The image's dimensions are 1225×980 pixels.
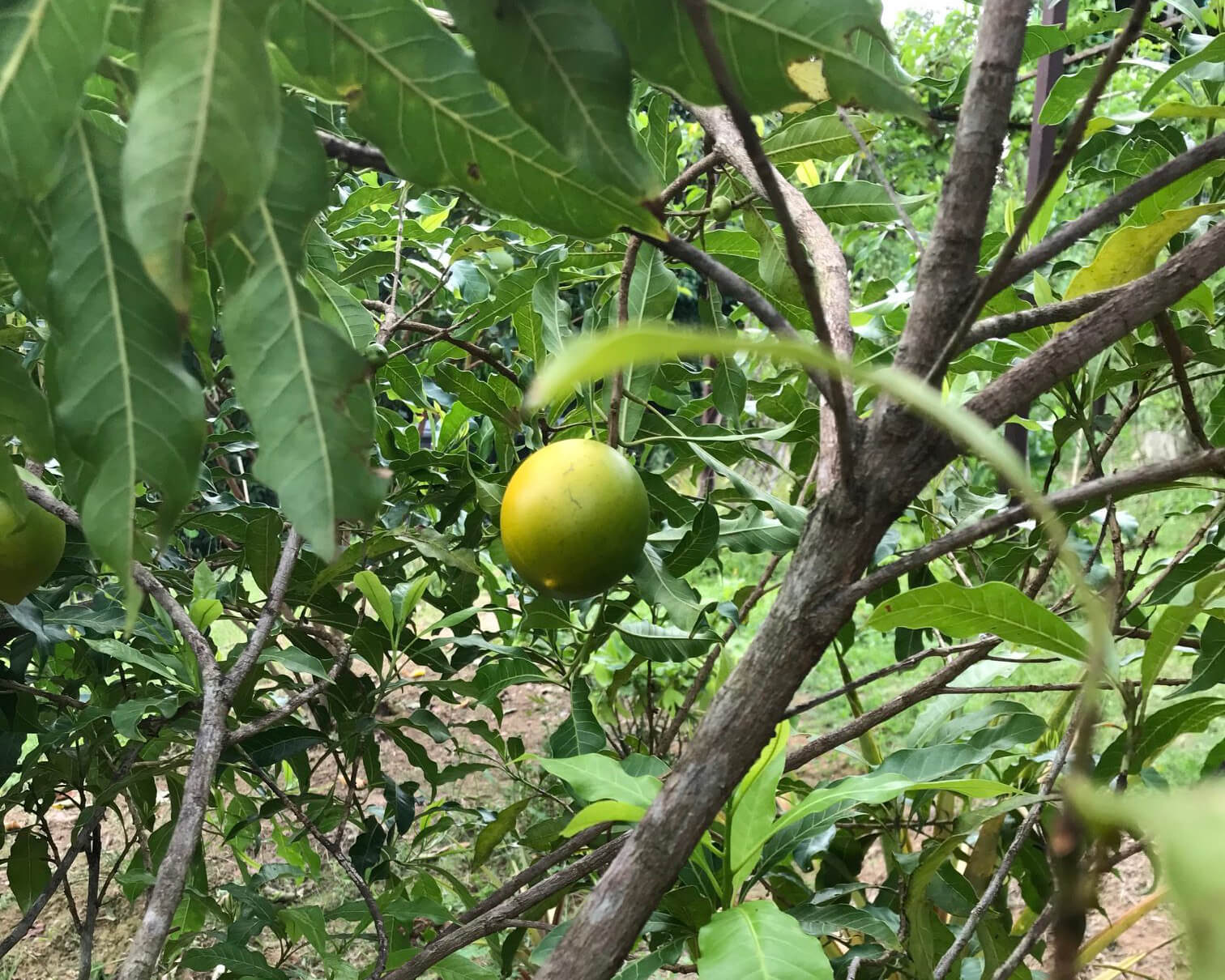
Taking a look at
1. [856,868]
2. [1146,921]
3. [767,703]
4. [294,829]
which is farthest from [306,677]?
[1146,921]

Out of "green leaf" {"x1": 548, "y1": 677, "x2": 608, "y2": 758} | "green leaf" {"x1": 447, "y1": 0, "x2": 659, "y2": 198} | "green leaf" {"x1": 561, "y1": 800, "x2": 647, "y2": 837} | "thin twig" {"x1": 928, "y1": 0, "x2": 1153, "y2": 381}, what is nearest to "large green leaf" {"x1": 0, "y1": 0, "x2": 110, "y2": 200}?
"green leaf" {"x1": 447, "y1": 0, "x2": 659, "y2": 198}

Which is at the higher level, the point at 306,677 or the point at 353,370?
the point at 353,370

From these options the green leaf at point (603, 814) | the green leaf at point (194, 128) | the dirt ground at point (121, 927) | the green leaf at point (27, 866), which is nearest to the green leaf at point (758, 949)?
the green leaf at point (603, 814)

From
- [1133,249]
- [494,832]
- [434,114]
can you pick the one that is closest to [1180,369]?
[1133,249]

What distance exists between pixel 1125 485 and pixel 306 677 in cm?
197

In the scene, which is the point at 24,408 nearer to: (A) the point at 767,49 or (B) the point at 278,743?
(A) the point at 767,49

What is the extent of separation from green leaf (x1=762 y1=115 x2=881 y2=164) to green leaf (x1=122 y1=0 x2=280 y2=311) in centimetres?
72

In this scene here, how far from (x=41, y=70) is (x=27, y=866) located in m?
1.36

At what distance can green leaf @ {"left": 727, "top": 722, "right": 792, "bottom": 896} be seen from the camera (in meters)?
0.82

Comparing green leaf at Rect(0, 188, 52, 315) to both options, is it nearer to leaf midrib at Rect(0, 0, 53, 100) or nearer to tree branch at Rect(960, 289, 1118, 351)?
leaf midrib at Rect(0, 0, 53, 100)

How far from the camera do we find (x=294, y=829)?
1458 mm

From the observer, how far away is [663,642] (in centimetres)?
103

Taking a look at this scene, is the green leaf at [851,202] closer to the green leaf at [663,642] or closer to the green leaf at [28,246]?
the green leaf at [663,642]

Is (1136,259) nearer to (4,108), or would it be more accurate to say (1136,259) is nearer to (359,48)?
(359,48)
